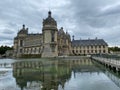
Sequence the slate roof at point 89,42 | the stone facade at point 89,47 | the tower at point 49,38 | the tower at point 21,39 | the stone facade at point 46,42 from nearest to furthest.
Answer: the tower at point 49,38, the stone facade at point 46,42, the stone facade at point 89,47, the tower at point 21,39, the slate roof at point 89,42

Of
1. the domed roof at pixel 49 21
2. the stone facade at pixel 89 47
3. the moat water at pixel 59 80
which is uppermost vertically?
the domed roof at pixel 49 21

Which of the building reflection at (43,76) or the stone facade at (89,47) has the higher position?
the stone facade at (89,47)

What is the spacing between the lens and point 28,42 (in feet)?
381

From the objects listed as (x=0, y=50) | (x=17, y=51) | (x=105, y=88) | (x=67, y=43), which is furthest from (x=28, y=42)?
(x=105, y=88)

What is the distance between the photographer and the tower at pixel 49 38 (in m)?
96.4

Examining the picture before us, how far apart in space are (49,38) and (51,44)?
2.85 metres

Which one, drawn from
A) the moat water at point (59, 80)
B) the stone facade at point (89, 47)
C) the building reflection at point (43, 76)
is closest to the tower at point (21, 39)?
the stone facade at point (89, 47)

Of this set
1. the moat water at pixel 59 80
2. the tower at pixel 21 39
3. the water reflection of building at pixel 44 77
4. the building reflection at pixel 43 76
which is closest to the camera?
the moat water at pixel 59 80

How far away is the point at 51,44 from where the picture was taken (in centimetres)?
9681

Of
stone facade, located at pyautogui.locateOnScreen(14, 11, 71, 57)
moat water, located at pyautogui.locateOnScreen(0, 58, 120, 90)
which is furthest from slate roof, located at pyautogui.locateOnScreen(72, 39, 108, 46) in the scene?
moat water, located at pyautogui.locateOnScreen(0, 58, 120, 90)

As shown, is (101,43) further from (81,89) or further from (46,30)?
(81,89)

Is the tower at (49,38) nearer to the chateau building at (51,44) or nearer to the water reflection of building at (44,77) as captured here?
the chateau building at (51,44)

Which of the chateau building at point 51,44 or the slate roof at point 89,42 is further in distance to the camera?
the slate roof at point 89,42

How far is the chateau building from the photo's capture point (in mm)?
97188
